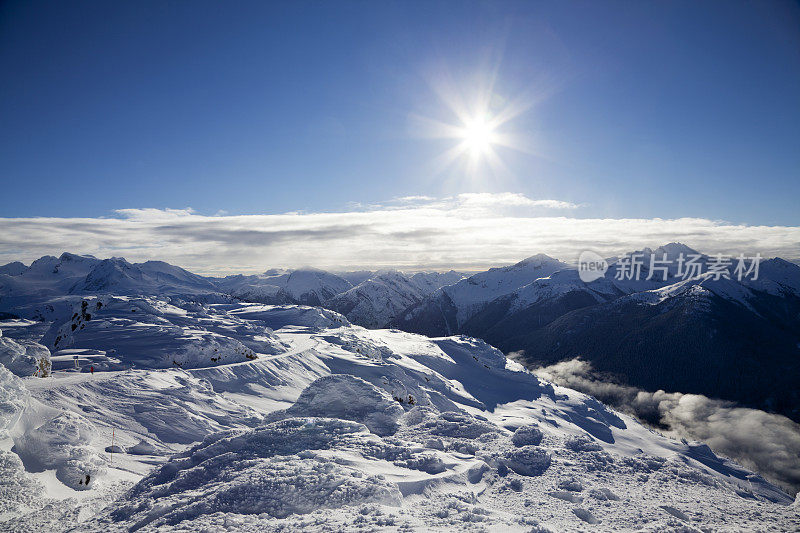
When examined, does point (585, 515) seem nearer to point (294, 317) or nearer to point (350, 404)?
point (350, 404)

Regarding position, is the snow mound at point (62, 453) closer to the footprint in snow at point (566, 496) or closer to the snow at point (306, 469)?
the snow at point (306, 469)

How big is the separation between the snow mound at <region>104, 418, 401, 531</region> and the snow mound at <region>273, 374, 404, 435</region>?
3.12 m

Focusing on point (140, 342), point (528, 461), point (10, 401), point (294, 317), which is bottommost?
point (294, 317)

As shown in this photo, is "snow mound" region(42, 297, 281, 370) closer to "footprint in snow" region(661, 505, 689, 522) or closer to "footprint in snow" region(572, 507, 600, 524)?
"footprint in snow" region(572, 507, 600, 524)

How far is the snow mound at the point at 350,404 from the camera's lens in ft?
43.0

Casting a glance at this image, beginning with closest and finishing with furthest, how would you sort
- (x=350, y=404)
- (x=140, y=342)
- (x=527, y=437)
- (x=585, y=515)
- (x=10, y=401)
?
(x=585, y=515), (x=10, y=401), (x=527, y=437), (x=350, y=404), (x=140, y=342)

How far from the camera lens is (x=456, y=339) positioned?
49.8 m

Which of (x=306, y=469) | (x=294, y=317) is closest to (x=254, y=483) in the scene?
(x=306, y=469)

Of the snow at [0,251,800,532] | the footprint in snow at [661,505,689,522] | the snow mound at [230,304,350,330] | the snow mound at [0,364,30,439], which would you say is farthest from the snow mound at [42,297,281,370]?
the footprint in snow at [661,505,689,522]

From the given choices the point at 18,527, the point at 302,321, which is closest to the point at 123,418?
the point at 18,527

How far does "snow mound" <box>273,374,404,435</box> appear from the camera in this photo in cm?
1310

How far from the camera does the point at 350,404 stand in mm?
13852

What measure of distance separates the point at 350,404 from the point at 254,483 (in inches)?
255

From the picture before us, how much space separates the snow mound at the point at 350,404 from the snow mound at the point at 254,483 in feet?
10.2
